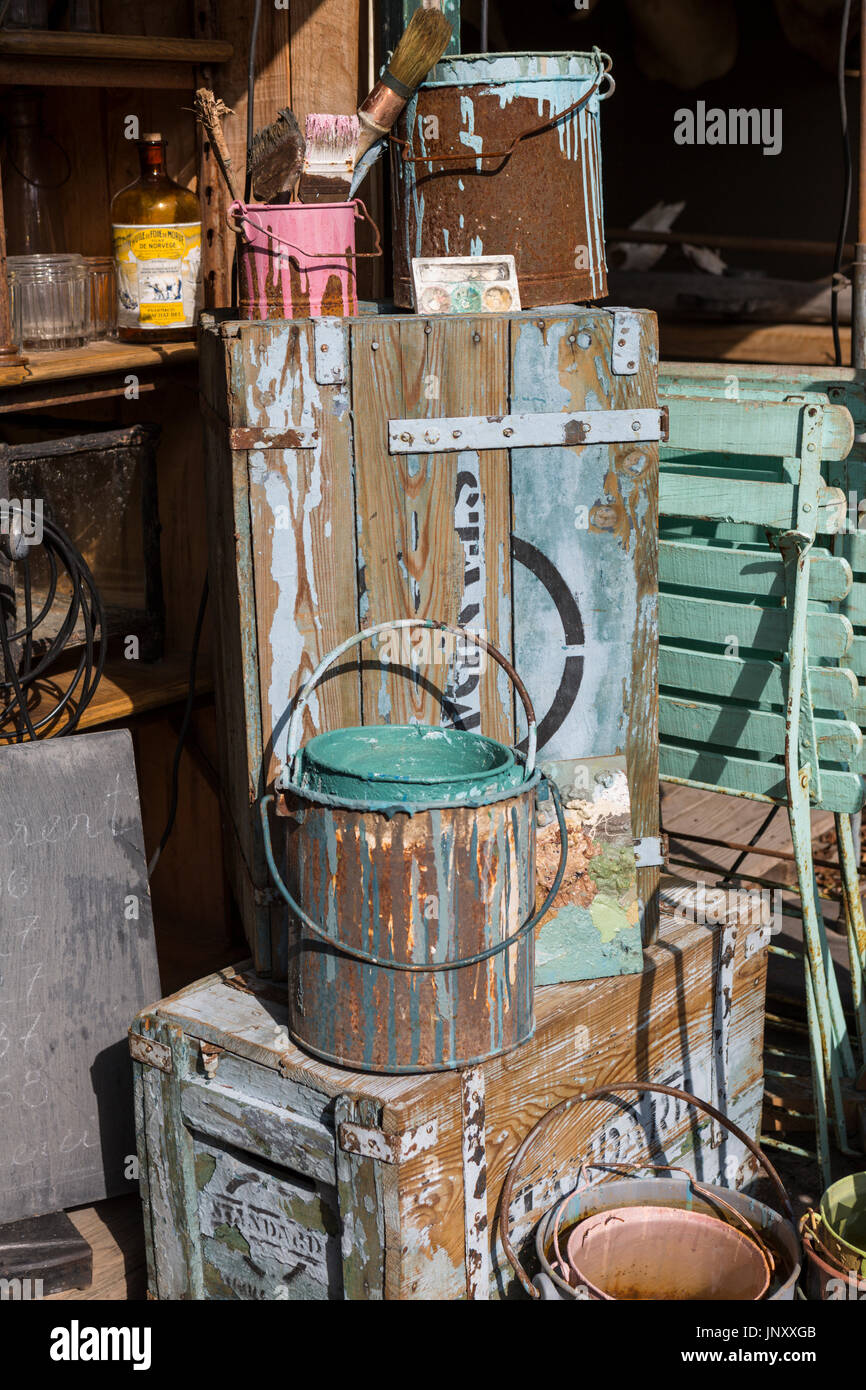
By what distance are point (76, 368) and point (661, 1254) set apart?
1967mm

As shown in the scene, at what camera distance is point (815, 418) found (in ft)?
8.57

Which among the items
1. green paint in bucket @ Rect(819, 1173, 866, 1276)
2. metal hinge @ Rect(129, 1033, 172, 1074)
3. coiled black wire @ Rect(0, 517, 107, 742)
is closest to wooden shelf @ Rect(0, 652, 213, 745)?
coiled black wire @ Rect(0, 517, 107, 742)

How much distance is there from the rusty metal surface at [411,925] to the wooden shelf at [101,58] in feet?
5.10

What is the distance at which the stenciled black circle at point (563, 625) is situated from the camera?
2527 millimetres

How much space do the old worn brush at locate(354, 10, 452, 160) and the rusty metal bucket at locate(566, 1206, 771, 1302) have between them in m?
1.86

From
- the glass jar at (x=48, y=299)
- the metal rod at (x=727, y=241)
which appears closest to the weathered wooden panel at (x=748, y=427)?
the glass jar at (x=48, y=299)

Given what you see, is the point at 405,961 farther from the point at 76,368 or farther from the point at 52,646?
the point at 76,368

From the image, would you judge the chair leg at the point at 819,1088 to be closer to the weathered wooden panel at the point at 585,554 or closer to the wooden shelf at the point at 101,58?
the weathered wooden panel at the point at 585,554

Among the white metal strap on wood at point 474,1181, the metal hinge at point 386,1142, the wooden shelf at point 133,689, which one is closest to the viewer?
the metal hinge at point 386,1142

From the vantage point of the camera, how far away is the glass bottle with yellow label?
A: 120 inches

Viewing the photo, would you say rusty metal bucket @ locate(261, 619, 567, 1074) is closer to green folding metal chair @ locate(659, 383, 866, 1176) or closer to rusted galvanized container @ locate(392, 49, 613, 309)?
green folding metal chair @ locate(659, 383, 866, 1176)

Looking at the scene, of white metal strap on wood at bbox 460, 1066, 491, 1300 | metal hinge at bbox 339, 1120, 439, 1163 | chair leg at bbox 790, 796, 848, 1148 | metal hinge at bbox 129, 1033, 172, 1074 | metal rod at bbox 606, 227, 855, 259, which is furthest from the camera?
metal rod at bbox 606, 227, 855, 259
